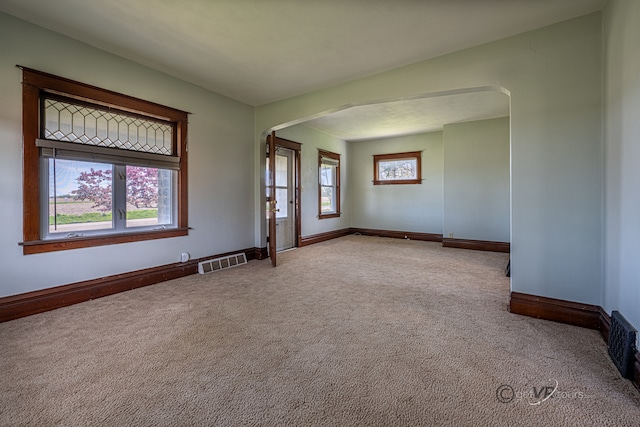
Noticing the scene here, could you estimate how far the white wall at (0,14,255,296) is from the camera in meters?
2.44

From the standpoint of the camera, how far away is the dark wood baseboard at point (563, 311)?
7.19 ft

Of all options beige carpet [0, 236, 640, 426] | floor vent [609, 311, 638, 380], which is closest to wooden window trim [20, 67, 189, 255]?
beige carpet [0, 236, 640, 426]

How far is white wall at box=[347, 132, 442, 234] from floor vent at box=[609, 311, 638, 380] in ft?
16.1

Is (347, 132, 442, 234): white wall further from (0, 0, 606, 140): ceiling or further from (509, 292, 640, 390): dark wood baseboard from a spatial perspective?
(509, 292, 640, 390): dark wood baseboard

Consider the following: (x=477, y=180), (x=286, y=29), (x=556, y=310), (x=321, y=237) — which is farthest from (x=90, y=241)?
(x=477, y=180)

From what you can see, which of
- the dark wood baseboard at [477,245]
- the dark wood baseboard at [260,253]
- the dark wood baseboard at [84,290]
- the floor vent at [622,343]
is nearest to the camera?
the floor vent at [622,343]

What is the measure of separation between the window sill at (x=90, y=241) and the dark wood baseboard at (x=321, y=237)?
2796mm

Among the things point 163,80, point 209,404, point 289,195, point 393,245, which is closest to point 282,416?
point 209,404

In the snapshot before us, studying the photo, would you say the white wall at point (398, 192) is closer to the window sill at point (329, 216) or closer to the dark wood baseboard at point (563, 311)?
the window sill at point (329, 216)

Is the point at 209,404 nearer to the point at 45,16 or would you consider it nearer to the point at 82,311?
the point at 82,311

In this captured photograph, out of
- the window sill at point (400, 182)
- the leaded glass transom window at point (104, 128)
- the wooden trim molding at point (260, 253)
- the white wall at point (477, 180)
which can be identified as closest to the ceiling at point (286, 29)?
the leaded glass transom window at point (104, 128)

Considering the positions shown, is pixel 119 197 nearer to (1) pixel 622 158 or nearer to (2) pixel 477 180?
(1) pixel 622 158

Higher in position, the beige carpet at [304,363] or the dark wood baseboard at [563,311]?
the dark wood baseboard at [563,311]

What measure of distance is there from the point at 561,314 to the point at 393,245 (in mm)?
3837
